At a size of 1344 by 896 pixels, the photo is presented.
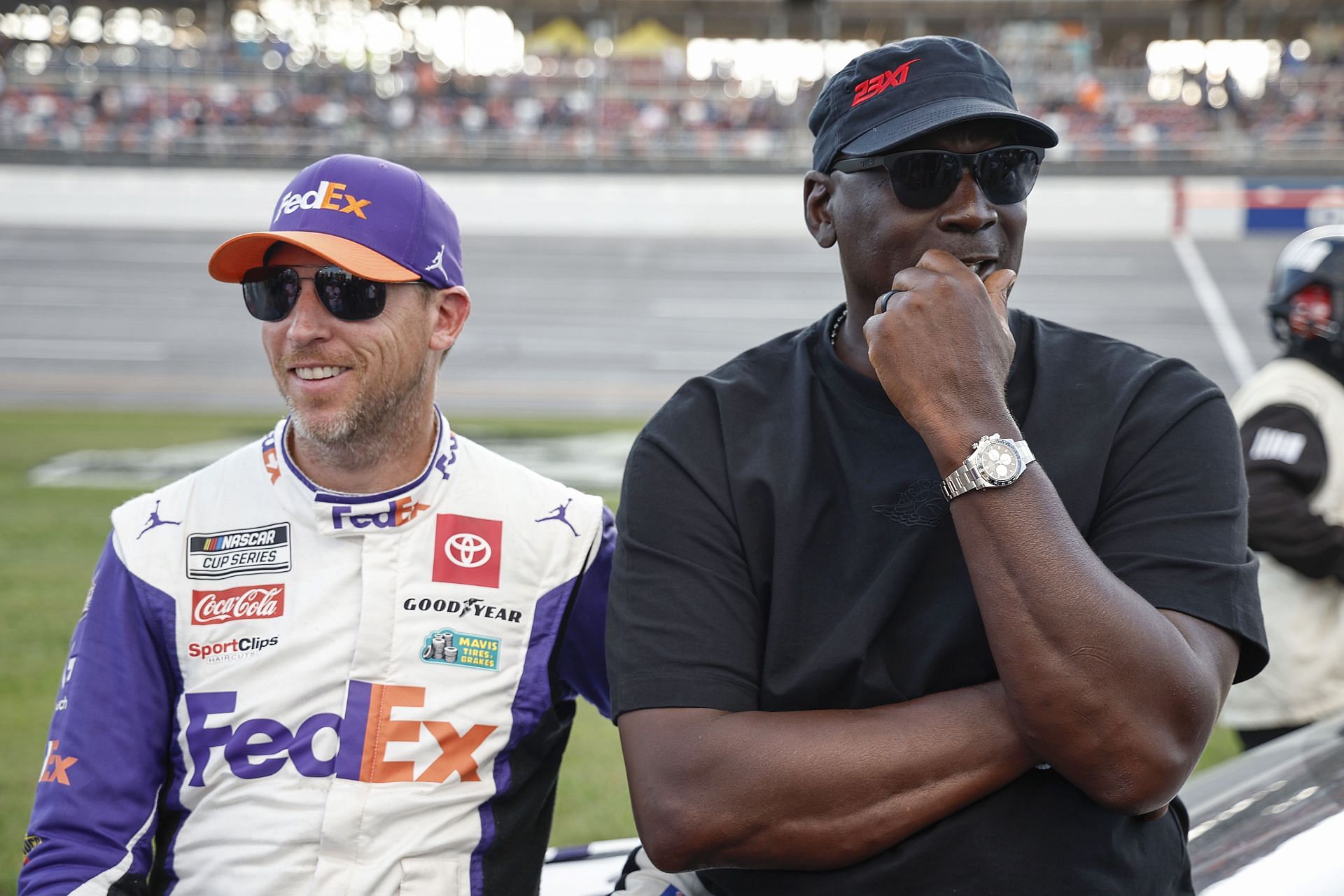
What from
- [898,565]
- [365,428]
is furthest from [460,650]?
[898,565]

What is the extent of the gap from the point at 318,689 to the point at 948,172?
133 centimetres

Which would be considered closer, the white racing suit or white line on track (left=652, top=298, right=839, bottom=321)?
the white racing suit

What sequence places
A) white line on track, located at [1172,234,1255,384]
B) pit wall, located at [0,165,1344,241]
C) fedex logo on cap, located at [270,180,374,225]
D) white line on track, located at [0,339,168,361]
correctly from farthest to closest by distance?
pit wall, located at [0,165,1344,241] → white line on track, located at [0,339,168,361] → white line on track, located at [1172,234,1255,384] → fedex logo on cap, located at [270,180,374,225]

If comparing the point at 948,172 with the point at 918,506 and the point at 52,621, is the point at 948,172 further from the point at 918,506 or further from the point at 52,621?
the point at 52,621

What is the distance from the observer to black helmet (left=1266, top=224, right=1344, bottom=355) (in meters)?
3.34

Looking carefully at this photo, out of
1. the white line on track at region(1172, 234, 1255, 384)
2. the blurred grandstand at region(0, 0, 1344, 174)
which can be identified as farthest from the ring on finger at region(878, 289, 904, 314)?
the blurred grandstand at region(0, 0, 1344, 174)

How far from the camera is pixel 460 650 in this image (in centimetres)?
210

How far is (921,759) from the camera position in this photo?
153 cm

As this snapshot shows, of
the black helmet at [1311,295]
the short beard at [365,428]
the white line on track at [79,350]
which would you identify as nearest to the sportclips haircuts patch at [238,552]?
the short beard at [365,428]

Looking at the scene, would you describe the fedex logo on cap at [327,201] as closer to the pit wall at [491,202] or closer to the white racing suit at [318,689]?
the white racing suit at [318,689]

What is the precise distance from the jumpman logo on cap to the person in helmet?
2.21m

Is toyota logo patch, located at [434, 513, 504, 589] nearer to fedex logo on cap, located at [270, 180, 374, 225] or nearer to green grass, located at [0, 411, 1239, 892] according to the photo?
fedex logo on cap, located at [270, 180, 374, 225]

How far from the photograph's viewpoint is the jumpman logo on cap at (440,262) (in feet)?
7.36

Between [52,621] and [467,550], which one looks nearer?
[467,550]
